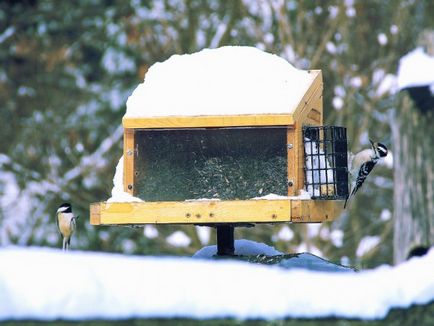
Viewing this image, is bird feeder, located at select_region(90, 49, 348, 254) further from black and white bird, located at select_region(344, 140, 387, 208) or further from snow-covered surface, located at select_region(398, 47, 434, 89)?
snow-covered surface, located at select_region(398, 47, 434, 89)

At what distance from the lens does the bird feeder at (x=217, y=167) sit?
4.56m

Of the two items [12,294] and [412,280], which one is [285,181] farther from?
[12,294]

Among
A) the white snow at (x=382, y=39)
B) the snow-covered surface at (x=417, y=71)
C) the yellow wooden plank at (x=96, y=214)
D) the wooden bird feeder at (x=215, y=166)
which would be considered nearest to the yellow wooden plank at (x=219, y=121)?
the wooden bird feeder at (x=215, y=166)

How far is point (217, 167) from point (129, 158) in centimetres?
42

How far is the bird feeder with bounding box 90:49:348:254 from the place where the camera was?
4.56 m

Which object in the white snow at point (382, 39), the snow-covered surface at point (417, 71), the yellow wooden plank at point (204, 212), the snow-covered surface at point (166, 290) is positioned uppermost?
the white snow at point (382, 39)

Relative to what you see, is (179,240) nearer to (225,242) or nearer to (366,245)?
(366,245)

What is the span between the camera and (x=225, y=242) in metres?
4.89

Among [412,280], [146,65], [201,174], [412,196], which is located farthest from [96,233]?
[412,280]

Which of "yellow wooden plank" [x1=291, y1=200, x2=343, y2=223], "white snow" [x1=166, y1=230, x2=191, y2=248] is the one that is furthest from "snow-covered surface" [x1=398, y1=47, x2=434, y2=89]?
"white snow" [x1=166, y1=230, x2=191, y2=248]

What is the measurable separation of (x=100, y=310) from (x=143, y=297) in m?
0.10

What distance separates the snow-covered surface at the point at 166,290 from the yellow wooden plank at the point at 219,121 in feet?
7.93

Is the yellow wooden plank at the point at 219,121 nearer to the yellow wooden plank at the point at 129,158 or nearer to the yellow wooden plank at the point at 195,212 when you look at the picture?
the yellow wooden plank at the point at 129,158

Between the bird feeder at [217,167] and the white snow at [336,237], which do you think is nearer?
the bird feeder at [217,167]
